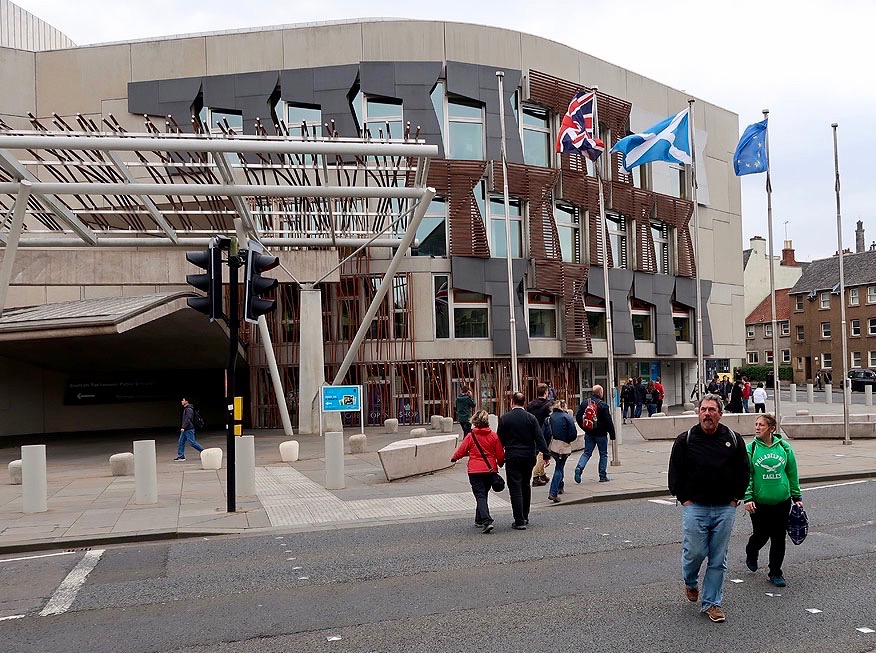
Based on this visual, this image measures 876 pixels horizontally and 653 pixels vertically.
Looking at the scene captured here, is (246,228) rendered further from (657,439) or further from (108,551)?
(108,551)

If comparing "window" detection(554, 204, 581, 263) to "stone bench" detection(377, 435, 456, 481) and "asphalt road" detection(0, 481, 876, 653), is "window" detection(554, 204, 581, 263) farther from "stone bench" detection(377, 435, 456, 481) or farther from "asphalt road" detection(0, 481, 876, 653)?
"asphalt road" detection(0, 481, 876, 653)

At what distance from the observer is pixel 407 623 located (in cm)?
704

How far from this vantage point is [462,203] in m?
35.0

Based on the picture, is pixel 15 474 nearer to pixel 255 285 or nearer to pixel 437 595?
pixel 255 285

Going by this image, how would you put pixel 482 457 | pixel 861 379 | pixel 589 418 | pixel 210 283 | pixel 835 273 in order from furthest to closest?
pixel 835 273 → pixel 861 379 → pixel 589 418 → pixel 210 283 → pixel 482 457

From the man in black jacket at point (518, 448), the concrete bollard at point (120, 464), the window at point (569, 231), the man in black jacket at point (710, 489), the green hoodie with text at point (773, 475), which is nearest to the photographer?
the man in black jacket at point (710, 489)

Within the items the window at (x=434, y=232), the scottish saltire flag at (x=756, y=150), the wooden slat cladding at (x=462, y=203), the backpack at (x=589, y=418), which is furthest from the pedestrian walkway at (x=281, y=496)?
the window at (x=434, y=232)

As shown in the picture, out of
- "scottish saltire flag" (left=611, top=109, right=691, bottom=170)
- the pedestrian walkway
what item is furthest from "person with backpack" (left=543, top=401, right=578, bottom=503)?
"scottish saltire flag" (left=611, top=109, right=691, bottom=170)

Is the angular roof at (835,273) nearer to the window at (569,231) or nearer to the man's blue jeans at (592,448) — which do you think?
the window at (569,231)

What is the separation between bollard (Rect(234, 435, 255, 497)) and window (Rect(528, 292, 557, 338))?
23.7m

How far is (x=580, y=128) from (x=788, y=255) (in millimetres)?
67964

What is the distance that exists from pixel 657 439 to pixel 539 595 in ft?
55.5

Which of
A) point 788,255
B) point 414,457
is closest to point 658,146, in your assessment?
point 414,457

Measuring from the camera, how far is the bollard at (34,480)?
13.3m
